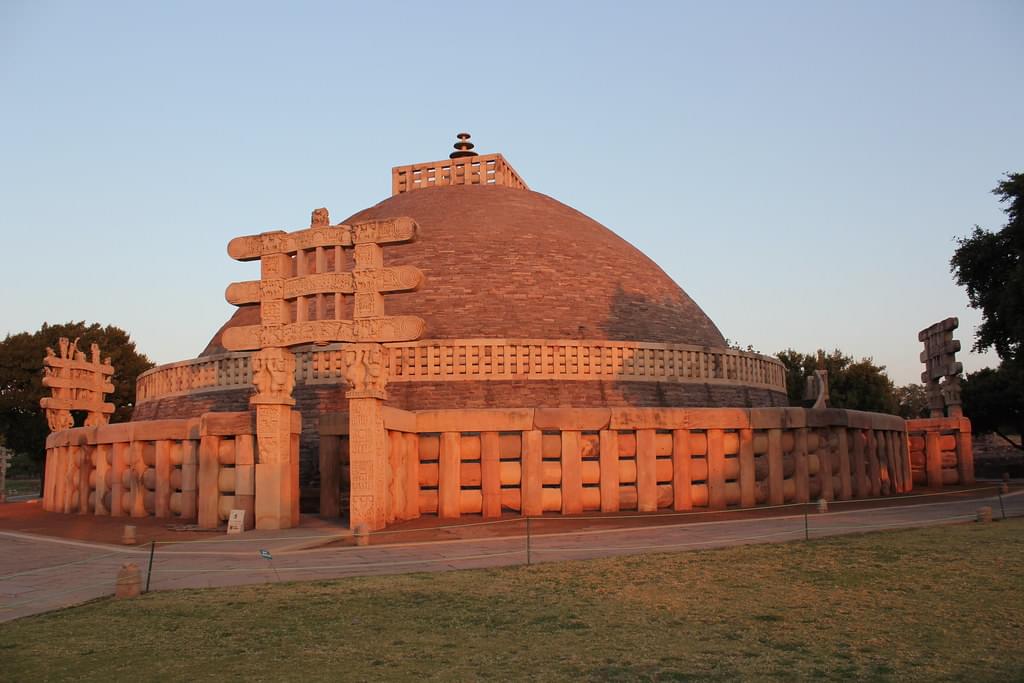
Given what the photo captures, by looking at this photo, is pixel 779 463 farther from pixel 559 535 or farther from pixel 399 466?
pixel 399 466

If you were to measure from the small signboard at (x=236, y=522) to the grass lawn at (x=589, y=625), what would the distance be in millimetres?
5476

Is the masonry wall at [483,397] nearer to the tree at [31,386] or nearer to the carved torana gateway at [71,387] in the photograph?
the carved torana gateway at [71,387]

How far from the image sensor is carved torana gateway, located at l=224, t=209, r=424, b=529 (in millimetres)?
13773

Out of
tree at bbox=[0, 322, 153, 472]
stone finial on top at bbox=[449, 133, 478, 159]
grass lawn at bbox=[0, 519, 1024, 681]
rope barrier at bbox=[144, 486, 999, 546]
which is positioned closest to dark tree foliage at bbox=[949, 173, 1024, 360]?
rope barrier at bbox=[144, 486, 999, 546]

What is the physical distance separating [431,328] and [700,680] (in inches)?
673

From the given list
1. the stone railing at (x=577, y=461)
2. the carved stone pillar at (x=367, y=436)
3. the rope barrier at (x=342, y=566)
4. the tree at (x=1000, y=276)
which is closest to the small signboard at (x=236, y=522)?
the carved stone pillar at (x=367, y=436)

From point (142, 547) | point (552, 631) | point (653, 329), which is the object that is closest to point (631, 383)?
point (653, 329)

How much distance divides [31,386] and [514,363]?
33102mm

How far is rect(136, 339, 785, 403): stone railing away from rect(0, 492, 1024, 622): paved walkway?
6150 mm

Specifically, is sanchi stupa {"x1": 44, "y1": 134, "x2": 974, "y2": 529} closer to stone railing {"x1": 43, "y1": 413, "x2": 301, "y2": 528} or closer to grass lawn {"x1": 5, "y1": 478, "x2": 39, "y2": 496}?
stone railing {"x1": 43, "y1": 413, "x2": 301, "y2": 528}

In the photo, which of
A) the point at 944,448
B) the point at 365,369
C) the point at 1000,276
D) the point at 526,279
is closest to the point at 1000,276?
the point at 1000,276

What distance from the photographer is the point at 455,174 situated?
30.5 meters

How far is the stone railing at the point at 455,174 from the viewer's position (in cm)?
3033

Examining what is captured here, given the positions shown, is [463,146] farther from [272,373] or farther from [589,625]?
[589,625]
